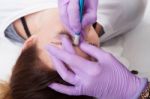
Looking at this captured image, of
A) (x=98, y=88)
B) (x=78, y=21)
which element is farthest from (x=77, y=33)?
(x=98, y=88)

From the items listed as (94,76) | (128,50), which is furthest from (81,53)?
(128,50)

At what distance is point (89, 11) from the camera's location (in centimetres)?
107

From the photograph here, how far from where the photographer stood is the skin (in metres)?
1.07

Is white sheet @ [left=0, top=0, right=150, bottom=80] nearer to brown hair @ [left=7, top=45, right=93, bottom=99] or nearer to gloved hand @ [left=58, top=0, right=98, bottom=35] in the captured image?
brown hair @ [left=7, top=45, right=93, bottom=99]

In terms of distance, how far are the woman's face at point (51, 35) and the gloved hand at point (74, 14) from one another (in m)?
0.04

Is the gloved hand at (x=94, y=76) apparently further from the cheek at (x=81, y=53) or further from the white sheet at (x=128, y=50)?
the white sheet at (x=128, y=50)

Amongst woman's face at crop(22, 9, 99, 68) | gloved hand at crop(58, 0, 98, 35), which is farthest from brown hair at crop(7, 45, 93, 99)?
gloved hand at crop(58, 0, 98, 35)

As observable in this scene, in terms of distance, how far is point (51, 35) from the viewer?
109 cm

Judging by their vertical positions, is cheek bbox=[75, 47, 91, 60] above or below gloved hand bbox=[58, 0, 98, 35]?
below

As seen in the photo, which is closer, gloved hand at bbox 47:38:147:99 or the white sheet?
gloved hand at bbox 47:38:147:99

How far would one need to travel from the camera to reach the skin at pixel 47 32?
107 cm

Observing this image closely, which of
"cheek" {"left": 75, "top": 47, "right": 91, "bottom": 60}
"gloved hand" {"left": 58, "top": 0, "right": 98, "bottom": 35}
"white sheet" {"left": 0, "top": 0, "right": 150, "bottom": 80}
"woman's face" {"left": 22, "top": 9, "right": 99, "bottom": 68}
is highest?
"gloved hand" {"left": 58, "top": 0, "right": 98, "bottom": 35}

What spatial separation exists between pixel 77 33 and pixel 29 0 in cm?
31

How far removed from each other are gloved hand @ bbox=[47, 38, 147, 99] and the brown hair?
25 millimetres
